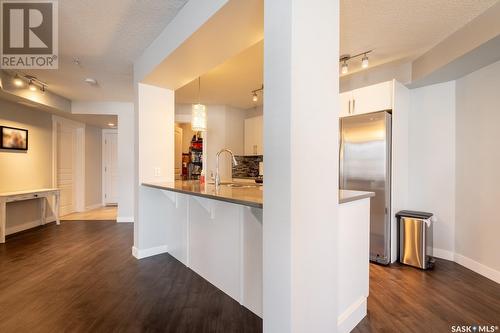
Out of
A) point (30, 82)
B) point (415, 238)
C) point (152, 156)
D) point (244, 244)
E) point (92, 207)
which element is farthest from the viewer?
point (92, 207)

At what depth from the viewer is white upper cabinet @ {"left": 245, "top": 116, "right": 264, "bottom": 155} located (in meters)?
5.26

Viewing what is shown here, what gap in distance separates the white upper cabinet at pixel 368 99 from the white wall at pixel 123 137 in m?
4.22

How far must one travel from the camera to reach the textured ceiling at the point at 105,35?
2.06m

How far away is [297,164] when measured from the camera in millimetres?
1181

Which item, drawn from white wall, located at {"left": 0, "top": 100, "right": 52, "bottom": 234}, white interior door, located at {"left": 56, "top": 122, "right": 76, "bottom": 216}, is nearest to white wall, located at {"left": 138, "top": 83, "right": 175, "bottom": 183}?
white wall, located at {"left": 0, "top": 100, "right": 52, "bottom": 234}

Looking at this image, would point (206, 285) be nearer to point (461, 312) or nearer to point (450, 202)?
point (461, 312)

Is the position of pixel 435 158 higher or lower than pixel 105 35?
lower

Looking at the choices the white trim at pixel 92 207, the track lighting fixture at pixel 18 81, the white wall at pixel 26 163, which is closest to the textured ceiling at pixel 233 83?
the track lighting fixture at pixel 18 81

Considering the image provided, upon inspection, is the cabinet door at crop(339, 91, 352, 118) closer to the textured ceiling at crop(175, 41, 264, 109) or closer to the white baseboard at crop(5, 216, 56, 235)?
the textured ceiling at crop(175, 41, 264, 109)

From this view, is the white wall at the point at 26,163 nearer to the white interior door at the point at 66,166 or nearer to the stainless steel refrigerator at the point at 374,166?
the white interior door at the point at 66,166

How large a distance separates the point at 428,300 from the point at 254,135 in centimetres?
407

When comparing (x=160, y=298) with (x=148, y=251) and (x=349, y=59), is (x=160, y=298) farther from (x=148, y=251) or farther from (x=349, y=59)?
(x=349, y=59)

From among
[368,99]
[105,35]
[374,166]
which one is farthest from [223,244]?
[368,99]

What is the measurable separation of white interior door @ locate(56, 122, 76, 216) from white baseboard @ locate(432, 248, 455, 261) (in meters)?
7.21
